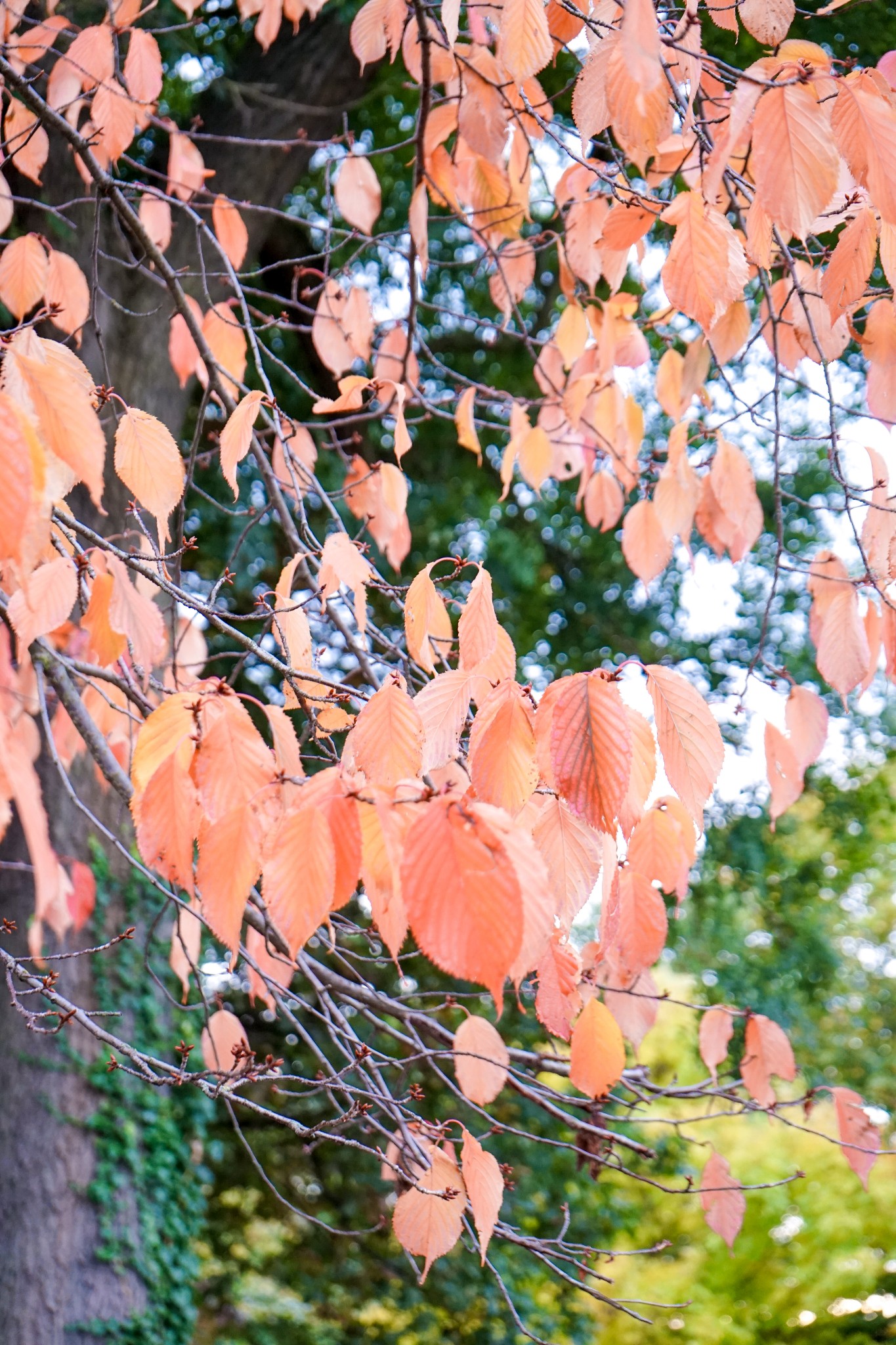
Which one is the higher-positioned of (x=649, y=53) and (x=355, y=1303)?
(x=649, y=53)

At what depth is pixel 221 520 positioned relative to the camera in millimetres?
4008

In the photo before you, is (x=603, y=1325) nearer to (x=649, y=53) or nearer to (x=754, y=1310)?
(x=754, y=1310)

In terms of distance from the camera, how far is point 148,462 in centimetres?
112

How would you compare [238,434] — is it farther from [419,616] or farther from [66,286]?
[66,286]

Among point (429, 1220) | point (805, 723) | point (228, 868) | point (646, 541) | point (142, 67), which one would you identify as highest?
point (142, 67)

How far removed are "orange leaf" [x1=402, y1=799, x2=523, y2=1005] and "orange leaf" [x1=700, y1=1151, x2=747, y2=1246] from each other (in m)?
1.09

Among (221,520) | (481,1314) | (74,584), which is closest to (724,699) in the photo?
(221,520)

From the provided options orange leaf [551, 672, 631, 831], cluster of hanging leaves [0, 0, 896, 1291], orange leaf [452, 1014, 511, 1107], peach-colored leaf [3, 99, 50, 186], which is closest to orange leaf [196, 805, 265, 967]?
cluster of hanging leaves [0, 0, 896, 1291]

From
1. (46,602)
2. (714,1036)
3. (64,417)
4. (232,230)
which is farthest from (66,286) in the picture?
(714,1036)

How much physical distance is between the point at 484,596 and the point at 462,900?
0.44m

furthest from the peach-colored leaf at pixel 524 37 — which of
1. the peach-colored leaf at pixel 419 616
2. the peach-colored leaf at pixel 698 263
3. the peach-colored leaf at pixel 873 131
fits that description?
the peach-colored leaf at pixel 419 616

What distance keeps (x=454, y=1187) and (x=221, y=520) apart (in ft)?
10.2

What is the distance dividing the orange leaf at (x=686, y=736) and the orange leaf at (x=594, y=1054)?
476 mm

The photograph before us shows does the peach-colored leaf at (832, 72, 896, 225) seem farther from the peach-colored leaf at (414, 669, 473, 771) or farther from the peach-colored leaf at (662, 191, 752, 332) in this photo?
the peach-colored leaf at (414, 669, 473, 771)
